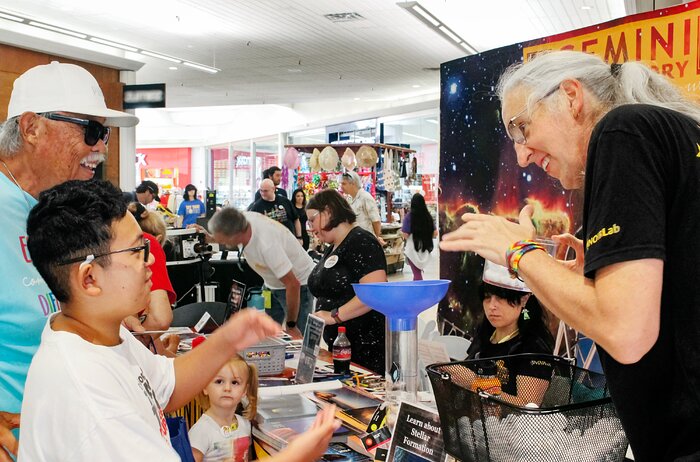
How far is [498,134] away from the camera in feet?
12.8

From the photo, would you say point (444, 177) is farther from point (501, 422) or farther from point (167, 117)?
point (167, 117)

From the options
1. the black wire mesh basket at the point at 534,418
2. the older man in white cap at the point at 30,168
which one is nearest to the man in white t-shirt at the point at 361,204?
the older man in white cap at the point at 30,168

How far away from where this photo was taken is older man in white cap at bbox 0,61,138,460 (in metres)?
1.75

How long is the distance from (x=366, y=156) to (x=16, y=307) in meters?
12.0

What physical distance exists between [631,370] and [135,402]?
0.94 metres

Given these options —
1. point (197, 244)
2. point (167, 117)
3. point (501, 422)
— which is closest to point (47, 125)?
point (501, 422)

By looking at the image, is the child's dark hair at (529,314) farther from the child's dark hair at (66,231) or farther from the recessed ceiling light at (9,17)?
the recessed ceiling light at (9,17)

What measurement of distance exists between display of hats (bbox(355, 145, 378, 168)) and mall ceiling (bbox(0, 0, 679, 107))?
1697 mm

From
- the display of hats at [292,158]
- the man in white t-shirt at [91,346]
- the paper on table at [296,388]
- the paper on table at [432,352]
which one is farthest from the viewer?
the display of hats at [292,158]

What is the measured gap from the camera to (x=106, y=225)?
1.41 meters

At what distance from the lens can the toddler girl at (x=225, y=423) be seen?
227cm

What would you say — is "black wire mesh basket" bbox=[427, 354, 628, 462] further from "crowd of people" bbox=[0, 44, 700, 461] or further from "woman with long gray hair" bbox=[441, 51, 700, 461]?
"woman with long gray hair" bbox=[441, 51, 700, 461]

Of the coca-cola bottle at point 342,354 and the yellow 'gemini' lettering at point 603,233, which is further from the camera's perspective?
the coca-cola bottle at point 342,354

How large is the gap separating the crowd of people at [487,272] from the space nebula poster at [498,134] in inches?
59.3
